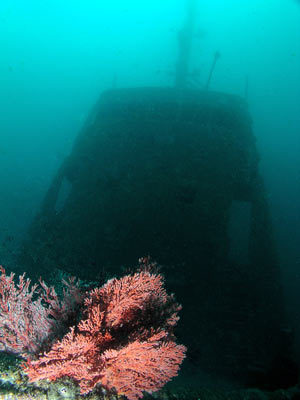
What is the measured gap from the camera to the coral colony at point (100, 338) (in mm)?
2203

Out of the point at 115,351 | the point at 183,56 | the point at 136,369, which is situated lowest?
the point at 136,369

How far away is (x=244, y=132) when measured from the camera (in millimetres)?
8078

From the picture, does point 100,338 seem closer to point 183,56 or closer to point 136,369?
point 136,369

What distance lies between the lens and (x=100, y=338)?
2.42 m

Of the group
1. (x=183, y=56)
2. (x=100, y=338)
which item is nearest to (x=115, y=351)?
(x=100, y=338)

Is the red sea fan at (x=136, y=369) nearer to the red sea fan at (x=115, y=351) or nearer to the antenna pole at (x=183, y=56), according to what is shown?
the red sea fan at (x=115, y=351)

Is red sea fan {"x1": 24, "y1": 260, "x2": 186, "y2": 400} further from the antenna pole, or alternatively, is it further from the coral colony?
the antenna pole

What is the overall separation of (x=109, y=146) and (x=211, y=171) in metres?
3.52

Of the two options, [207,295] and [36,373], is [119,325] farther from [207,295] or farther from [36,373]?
[207,295]

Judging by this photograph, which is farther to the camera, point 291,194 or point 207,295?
point 291,194

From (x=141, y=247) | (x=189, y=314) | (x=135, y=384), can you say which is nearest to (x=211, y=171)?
(x=141, y=247)

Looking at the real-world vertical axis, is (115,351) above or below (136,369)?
above

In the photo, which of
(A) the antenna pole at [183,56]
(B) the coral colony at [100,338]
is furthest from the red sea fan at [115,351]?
(A) the antenna pole at [183,56]

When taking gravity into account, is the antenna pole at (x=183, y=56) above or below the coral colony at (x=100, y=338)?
above
